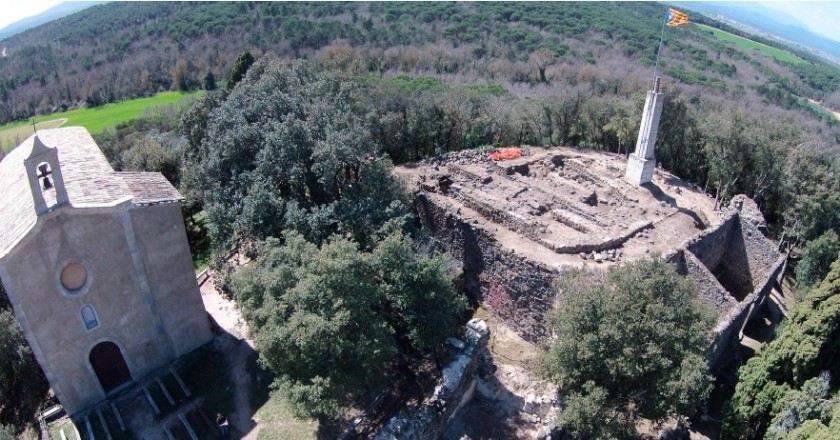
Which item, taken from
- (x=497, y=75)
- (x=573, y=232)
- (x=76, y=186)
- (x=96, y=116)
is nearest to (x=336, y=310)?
(x=76, y=186)

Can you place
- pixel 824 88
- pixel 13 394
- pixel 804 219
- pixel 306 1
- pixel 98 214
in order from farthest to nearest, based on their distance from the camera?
1. pixel 306 1
2. pixel 824 88
3. pixel 804 219
4. pixel 13 394
5. pixel 98 214

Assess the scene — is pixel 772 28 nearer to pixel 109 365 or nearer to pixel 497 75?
pixel 497 75

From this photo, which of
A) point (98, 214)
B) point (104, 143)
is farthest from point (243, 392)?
point (104, 143)

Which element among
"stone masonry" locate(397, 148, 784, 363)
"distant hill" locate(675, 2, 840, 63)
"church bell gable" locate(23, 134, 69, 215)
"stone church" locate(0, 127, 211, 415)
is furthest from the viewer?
"distant hill" locate(675, 2, 840, 63)

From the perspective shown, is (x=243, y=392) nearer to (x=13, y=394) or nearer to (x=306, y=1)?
(x=13, y=394)

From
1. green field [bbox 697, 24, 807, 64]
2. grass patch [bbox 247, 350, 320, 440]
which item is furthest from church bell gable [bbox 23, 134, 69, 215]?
green field [bbox 697, 24, 807, 64]

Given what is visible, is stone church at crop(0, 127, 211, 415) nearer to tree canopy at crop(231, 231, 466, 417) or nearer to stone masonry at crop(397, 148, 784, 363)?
tree canopy at crop(231, 231, 466, 417)
